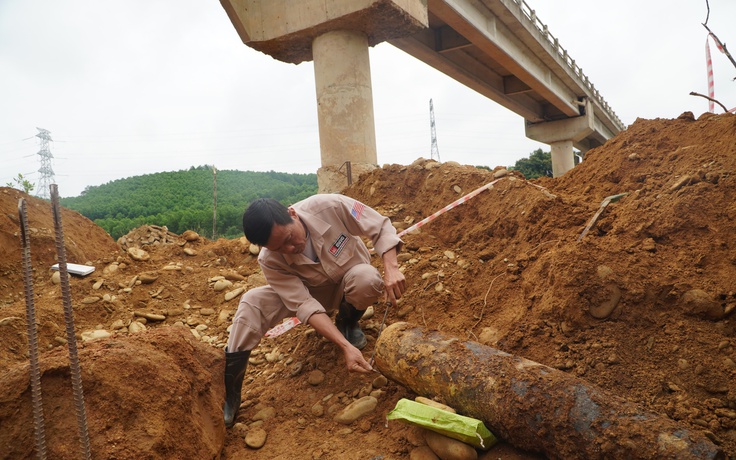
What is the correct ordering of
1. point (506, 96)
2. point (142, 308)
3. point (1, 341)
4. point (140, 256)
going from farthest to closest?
1. point (506, 96)
2. point (140, 256)
3. point (142, 308)
4. point (1, 341)

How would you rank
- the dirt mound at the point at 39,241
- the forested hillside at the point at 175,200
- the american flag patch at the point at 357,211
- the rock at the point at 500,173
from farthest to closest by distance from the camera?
the forested hillside at the point at 175,200
the dirt mound at the point at 39,241
the rock at the point at 500,173
the american flag patch at the point at 357,211

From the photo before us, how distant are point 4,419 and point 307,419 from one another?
134cm

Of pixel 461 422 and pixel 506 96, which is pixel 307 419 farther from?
pixel 506 96

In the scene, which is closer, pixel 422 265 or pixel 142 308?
pixel 422 265

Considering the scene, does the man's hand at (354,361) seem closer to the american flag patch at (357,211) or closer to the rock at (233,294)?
the american flag patch at (357,211)

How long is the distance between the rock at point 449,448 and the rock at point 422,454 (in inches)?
0.6

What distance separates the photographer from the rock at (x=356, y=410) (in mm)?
2418

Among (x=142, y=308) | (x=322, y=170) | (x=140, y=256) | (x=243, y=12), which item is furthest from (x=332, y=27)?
(x=142, y=308)

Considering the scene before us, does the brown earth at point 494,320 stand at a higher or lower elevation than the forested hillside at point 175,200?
lower

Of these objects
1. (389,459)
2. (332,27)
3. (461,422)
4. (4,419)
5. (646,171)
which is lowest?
(389,459)

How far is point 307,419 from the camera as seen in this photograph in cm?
255

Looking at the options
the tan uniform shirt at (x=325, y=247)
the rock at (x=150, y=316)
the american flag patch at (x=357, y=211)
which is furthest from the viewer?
the rock at (x=150, y=316)

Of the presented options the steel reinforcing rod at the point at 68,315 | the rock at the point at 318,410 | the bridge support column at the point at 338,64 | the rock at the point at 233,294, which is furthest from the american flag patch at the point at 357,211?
the bridge support column at the point at 338,64

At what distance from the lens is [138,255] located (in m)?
5.30
